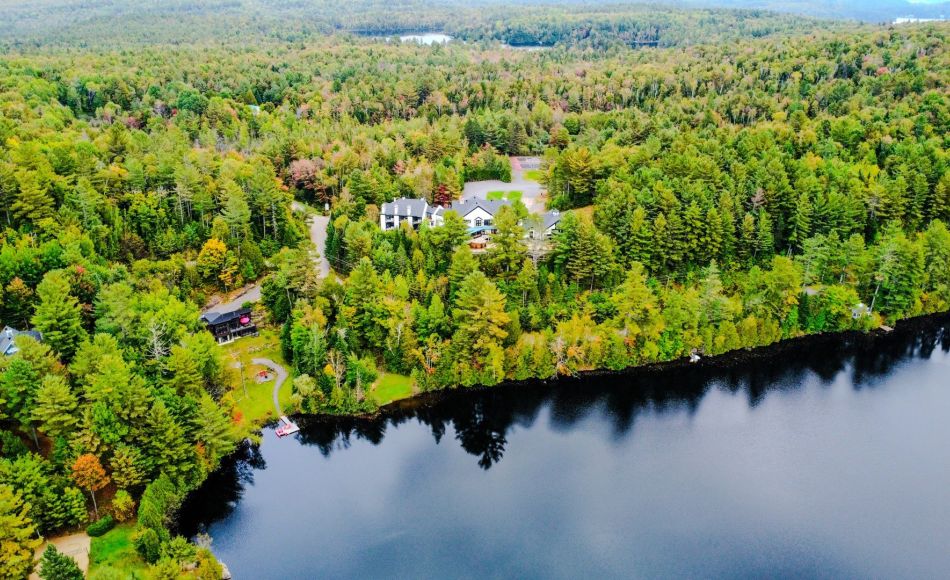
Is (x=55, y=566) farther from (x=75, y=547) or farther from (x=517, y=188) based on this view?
(x=517, y=188)

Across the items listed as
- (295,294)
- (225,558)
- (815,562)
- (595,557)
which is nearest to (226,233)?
(295,294)

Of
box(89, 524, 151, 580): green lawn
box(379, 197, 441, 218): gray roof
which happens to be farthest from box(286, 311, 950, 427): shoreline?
box(379, 197, 441, 218): gray roof

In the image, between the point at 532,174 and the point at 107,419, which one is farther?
the point at 532,174

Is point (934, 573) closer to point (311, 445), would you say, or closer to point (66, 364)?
point (311, 445)

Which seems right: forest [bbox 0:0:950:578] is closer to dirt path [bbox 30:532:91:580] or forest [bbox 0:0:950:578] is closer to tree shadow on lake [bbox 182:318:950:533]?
dirt path [bbox 30:532:91:580]

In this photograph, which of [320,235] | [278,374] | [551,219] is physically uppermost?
[551,219]

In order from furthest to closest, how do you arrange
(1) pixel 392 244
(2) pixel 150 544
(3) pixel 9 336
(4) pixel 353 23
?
(4) pixel 353 23
(1) pixel 392 244
(3) pixel 9 336
(2) pixel 150 544

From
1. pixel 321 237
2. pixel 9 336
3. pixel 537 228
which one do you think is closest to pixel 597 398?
pixel 537 228
